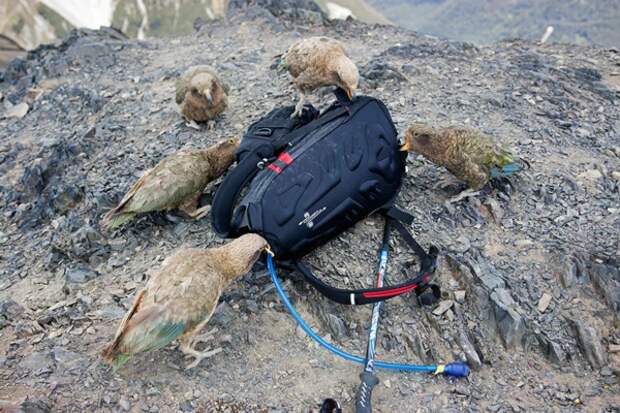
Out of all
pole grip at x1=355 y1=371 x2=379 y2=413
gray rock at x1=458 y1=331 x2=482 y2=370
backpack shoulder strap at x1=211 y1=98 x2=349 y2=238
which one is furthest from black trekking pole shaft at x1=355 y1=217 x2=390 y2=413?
backpack shoulder strap at x1=211 y1=98 x2=349 y2=238

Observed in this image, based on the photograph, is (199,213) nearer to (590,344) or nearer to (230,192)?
(230,192)

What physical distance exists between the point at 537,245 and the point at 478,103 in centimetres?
360

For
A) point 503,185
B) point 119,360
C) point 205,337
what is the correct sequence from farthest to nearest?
point 503,185
point 205,337
point 119,360

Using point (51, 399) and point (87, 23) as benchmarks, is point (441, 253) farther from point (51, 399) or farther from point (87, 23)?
point (87, 23)

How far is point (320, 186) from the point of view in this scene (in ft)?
16.8

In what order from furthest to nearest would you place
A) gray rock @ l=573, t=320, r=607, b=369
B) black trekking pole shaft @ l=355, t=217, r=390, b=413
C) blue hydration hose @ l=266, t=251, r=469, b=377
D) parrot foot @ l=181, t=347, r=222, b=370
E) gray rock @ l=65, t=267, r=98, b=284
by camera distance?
gray rock @ l=65, t=267, r=98, b=284 → gray rock @ l=573, t=320, r=607, b=369 → blue hydration hose @ l=266, t=251, r=469, b=377 → parrot foot @ l=181, t=347, r=222, b=370 → black trekking pole shaft @ l=355, t=217, r=390, b=413

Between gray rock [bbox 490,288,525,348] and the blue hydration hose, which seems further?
gray rock [bbox 490,288,525,348]

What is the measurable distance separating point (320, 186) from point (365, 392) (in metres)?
2.04

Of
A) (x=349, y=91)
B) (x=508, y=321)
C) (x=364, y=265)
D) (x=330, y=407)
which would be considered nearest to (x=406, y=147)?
(x=349, y=91)

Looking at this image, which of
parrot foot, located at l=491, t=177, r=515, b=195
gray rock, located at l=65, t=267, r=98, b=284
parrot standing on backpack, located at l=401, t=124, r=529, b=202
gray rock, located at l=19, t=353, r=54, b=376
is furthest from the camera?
parrot foot, located at l=491, t=177, r=515, b=195

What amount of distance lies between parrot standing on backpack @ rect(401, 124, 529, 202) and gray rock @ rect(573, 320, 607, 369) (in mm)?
2037

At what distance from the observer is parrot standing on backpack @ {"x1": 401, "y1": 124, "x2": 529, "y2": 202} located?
20.0 ft

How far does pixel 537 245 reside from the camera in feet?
18.5

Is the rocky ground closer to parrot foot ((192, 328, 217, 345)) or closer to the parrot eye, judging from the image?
parrot foot ((192, 328, 217, 345))
